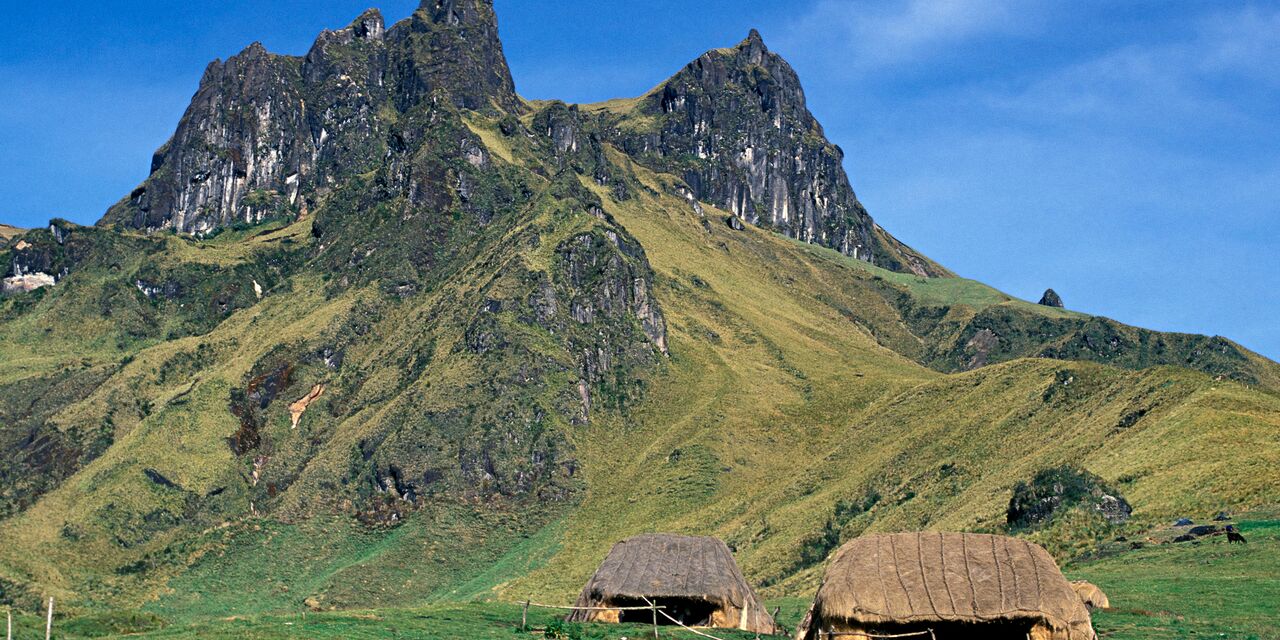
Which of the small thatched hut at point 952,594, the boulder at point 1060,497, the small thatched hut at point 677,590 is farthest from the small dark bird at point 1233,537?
the small thatched hut at point 952,594

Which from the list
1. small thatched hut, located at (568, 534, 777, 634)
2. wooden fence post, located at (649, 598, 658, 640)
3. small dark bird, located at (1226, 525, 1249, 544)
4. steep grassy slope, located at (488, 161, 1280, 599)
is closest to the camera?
wooden fence post, located at (649, 598, 658, 640)

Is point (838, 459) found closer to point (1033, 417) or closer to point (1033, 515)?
point (1033, 417)

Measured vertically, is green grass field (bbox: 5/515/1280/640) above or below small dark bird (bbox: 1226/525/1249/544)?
below

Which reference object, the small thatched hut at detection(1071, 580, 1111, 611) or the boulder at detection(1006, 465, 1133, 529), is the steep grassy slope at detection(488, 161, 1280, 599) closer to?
the boulder at detection(1006, 465, 1133, 529)

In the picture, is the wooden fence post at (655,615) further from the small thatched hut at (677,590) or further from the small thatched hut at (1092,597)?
the small thatched hut at (1092,597)

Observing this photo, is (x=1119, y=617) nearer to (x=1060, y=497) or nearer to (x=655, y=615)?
(x=655, y=615)

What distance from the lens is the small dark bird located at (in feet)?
233

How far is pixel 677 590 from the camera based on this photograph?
59.3 meters

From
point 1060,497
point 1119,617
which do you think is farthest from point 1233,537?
point 1060,497

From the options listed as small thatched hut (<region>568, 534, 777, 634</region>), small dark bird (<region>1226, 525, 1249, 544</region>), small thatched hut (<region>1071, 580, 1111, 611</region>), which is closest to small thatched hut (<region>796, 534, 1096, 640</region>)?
small thatched hut (<region>568, 534, 777, 634</region>)

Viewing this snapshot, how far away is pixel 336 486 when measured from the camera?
192 meters

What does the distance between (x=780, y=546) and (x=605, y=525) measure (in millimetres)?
40303

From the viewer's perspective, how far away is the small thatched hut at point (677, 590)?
59156 millimetres

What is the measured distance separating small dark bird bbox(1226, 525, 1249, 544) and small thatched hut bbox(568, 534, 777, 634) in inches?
1028
